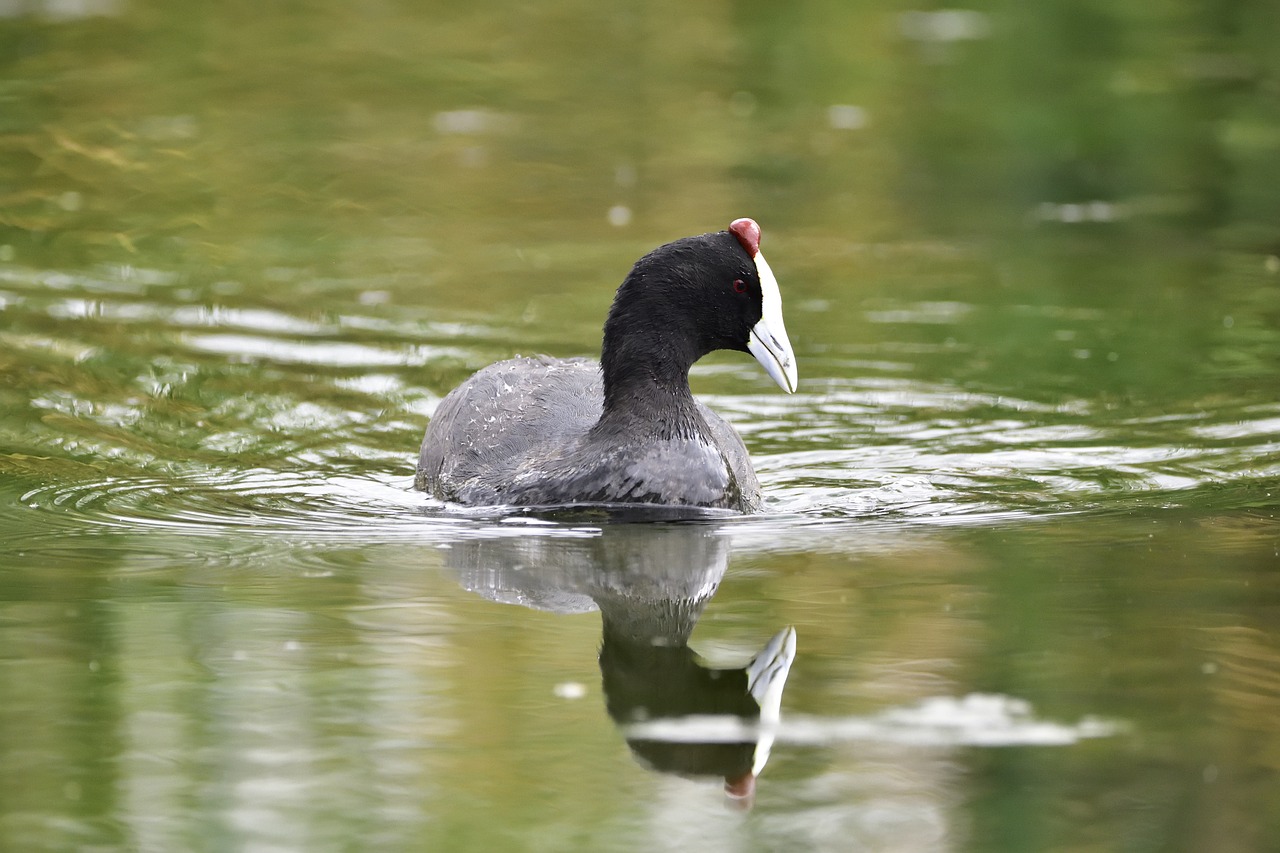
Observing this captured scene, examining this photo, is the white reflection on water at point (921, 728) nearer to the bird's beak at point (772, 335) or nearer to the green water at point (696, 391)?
the green water at point (696, 391)

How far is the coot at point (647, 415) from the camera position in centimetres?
599

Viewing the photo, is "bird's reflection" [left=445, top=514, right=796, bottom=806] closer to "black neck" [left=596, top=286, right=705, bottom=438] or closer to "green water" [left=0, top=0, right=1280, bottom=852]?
"green water" [left=0, top=0, right=1280, bottom=852]

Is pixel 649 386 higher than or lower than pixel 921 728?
higher

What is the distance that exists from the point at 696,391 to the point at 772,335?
1.90m

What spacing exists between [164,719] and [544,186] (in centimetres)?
810

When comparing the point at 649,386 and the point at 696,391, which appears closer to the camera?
the point at 649,386

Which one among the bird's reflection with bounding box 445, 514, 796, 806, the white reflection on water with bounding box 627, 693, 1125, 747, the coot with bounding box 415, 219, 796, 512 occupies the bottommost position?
the white reflection on water with bounding box 627, 693, 1125, 747

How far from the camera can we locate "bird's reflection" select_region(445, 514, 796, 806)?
12.7 ft

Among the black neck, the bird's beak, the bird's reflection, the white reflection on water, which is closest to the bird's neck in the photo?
the black neck

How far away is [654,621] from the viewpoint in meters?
4.82

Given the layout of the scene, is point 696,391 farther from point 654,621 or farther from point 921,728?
point 921,728

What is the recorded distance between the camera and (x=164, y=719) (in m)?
4.05

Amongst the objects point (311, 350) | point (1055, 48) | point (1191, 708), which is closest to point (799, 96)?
point (1055, 48)

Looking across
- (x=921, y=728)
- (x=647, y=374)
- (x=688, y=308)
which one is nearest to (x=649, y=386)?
(x=647, y=374)
